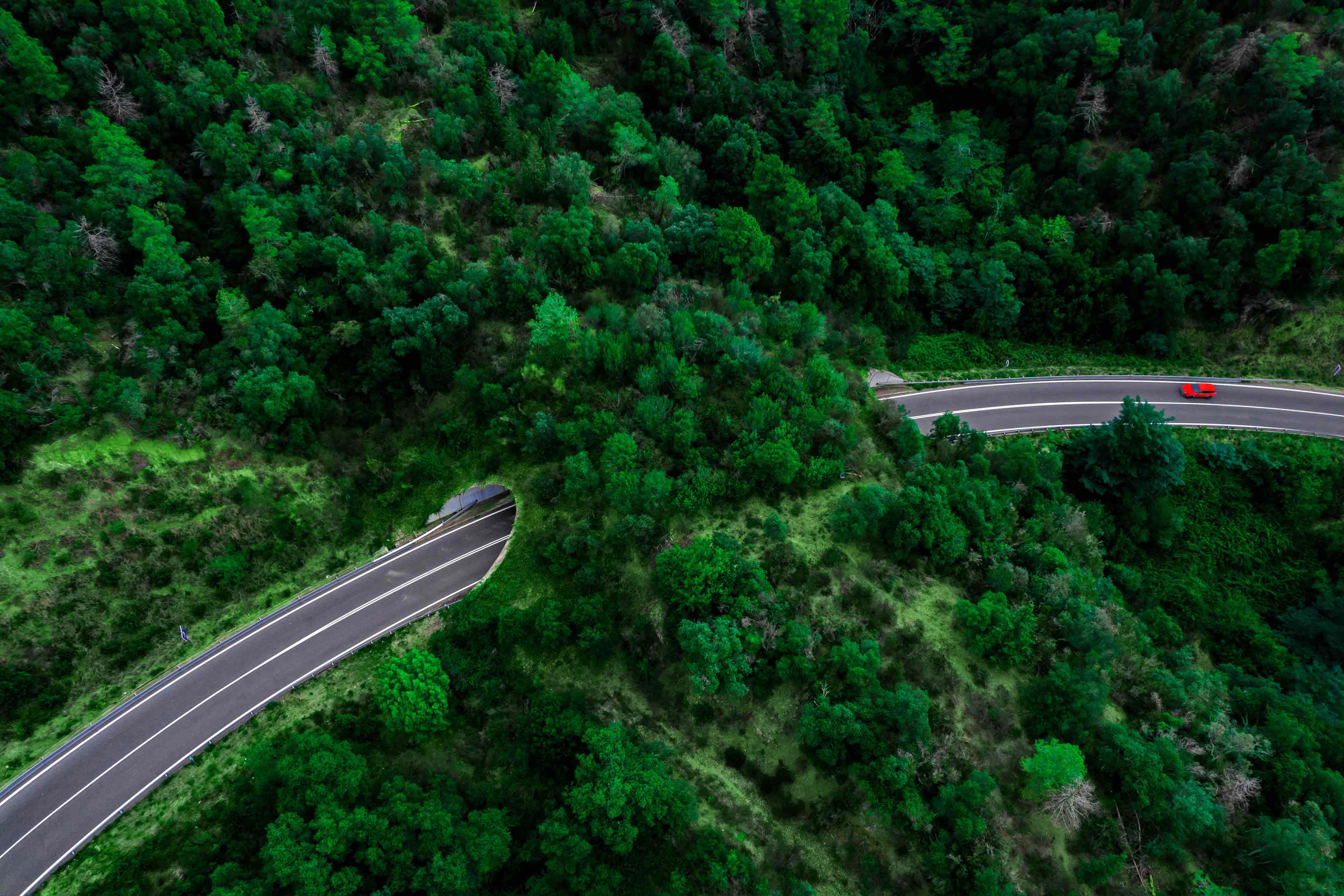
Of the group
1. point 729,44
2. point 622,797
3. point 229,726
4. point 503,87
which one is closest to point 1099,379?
point 729,44

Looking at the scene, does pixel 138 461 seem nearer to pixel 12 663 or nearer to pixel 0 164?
pixel 12 663

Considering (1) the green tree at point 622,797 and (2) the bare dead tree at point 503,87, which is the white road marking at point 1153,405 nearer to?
(1) the green tree at point 622,797

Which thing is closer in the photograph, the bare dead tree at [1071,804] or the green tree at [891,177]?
the bare dead tree at [1071,804]

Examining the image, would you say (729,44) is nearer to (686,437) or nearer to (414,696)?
(686,437)

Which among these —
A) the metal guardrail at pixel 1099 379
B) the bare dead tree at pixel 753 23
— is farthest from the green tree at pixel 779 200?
the metal guardrail at pixel 1099 379

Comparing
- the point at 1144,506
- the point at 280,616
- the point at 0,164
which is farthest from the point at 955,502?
the point at 0,164

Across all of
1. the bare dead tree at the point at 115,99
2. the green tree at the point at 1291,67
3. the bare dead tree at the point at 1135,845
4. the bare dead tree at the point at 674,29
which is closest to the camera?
the bare dead tree at the point at 1135,845

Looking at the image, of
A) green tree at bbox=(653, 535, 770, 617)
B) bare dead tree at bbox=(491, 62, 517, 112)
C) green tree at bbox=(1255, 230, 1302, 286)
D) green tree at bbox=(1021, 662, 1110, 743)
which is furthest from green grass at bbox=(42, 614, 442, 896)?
green tree at bbox=(1255, 230, 1302, 286)

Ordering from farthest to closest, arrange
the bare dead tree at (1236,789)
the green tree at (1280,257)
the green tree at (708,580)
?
the green tree at (1280,257)
the green tree at (708,580)
the bare dead tree at (1236,789)
